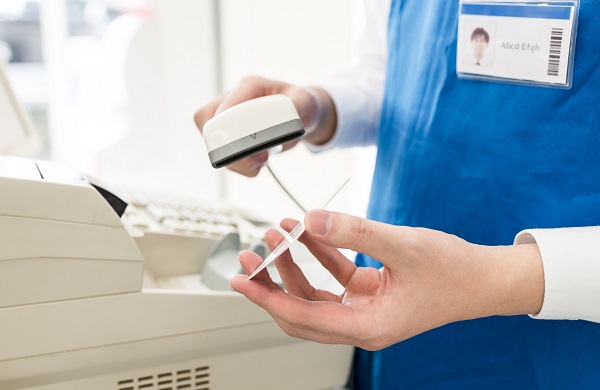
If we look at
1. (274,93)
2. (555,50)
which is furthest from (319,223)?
(274,93)

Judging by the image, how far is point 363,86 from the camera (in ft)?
3.01

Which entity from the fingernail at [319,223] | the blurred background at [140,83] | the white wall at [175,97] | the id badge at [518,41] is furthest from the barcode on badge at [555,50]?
the blurred background at [140,83]

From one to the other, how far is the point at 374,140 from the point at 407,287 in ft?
1.69

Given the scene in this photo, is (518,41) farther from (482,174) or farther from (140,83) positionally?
(140,83)

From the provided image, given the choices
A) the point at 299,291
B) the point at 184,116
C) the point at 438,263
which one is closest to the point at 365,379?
the point at 299,291

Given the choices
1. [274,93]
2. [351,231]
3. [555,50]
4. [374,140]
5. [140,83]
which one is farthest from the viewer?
[140,83]

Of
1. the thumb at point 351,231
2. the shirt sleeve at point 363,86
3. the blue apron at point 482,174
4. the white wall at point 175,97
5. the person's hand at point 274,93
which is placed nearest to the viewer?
the thumb at point 351,231

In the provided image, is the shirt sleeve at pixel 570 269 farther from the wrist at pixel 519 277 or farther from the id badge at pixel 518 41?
the id badge at pixel 518 41

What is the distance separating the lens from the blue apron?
0.56m

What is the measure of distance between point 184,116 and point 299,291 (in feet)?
6.38

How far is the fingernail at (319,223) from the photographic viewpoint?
46 cm

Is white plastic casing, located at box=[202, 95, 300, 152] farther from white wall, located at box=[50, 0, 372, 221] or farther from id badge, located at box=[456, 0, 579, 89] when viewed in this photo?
white wall, located at box=[50, 0, 372, 221]

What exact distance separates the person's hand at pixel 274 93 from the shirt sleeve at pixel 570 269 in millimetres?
355

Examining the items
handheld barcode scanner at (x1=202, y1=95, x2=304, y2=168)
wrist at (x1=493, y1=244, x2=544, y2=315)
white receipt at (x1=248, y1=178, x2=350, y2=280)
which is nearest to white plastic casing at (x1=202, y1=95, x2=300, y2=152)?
handheld barcode scanner at (x1=202, y1=95, x2=304, y2=168)
